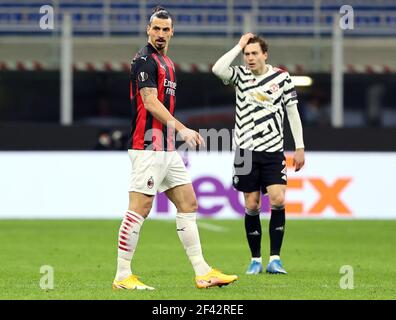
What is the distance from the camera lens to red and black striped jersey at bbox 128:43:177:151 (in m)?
8.72

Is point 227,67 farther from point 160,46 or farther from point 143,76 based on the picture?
point 143,76

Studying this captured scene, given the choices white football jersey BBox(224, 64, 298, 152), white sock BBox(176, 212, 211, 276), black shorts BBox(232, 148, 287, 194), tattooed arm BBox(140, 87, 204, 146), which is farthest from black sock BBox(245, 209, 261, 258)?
tattooed arm BBox(140, 87, 204, 146)

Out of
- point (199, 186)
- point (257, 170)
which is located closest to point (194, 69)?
point (199, 186)

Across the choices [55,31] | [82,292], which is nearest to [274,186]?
[82,292]

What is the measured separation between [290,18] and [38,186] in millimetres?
8478

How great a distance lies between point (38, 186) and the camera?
18.8m

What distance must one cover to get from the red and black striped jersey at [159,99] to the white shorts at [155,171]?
0.17 feet

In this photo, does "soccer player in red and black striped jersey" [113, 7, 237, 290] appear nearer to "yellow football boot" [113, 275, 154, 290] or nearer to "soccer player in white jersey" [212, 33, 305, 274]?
"yellow football boot" [113, 275, 154, 290]

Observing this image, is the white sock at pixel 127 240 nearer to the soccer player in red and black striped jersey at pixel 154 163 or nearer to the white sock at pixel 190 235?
the soccer player in red and black striped jersey at pixel 154 163

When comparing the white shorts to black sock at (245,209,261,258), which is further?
black sock at (245,209,261,258)

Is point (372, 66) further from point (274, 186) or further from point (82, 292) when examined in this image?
point (82, 292)

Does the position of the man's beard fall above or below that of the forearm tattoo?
above

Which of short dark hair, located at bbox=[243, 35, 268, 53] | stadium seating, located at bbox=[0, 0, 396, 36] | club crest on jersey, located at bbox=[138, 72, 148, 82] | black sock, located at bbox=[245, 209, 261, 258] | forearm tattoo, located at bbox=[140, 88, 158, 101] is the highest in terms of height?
stadium seating, located at bbox=[0, 0, 396, 36]

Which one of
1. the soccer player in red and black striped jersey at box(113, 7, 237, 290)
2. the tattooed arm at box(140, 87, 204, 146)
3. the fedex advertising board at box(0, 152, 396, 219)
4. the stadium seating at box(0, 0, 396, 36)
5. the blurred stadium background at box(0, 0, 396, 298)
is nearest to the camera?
the tattooed arm at box(140, 87, 204, 146)
